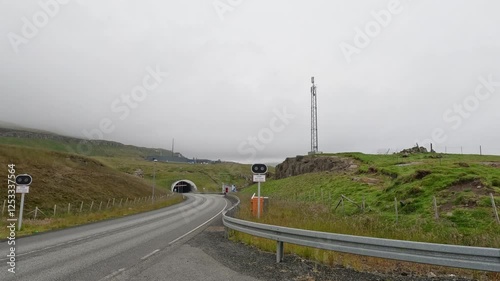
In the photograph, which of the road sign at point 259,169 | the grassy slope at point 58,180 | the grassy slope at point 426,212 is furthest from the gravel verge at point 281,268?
the grassy slope at point 58,180

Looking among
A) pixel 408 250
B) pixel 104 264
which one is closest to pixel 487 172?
pixel 408 250

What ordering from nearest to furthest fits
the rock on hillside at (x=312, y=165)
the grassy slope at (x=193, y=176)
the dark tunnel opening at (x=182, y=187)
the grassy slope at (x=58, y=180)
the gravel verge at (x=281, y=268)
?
1. the gravel verge at (x=281, y=268)
2. the grassy slope at (x=58, y=180)
3. the rock on hillside at (x=312, y=165)
4. the dark tunnel opening at (x=182, y=187)
5. the grassy slope at (x=193, y=176)

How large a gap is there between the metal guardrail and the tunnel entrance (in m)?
110

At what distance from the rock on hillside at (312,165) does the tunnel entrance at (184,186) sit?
4704 cm

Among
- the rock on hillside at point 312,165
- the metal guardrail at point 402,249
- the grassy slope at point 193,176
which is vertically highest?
the rock on hillside at point 312,165

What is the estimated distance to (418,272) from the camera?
7.07 meters

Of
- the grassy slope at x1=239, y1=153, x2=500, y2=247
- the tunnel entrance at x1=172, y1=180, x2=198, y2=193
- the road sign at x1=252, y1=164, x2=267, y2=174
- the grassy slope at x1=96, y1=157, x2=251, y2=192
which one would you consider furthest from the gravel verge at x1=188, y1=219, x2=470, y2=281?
the tunnel entrance at x1=172, y1=180, x2=198, y2=193

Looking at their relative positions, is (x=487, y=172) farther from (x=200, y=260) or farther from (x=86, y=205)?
(x=86, y=205)

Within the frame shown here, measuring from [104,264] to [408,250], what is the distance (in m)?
7.28

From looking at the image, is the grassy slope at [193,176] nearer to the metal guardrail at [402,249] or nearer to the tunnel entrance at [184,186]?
the tunnel entrance at [184,186]

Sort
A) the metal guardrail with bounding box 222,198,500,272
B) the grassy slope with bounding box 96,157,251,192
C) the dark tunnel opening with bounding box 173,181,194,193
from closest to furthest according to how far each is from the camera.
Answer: the metal guardrail with bounding box 222,198,500,272
the dark tunnel opening with bounding box 173,181,194,193
the grassy slope with bounding box 96,157,251,192

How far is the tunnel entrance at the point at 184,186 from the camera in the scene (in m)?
119

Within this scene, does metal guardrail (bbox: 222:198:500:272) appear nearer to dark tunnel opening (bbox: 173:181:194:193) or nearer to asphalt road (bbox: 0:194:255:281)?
asphalt road (bbox: 0:194:255:281)

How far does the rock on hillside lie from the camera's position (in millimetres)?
50406
